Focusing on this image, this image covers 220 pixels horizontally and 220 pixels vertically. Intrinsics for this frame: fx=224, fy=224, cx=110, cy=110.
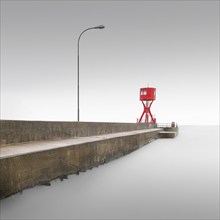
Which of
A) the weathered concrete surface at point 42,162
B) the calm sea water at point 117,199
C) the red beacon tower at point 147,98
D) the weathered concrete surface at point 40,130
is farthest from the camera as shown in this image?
the red beacon tower at point 147,98

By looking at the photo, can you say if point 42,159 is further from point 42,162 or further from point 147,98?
point 147,98

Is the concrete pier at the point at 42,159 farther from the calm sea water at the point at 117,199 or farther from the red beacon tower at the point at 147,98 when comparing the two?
the red beacon tower at the point at 147,98

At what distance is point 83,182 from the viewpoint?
589cm

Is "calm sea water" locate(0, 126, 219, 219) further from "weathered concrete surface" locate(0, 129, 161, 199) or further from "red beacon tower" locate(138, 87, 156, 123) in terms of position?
"red beacon tower" locate(138, 87, 156, 123)

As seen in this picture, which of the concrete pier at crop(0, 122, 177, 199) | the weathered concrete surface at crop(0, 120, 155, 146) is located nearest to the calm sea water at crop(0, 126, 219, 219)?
the concrete pier at crop(0, 122, 177, 199)

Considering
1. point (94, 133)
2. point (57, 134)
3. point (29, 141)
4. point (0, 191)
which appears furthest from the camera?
point (94, 133)

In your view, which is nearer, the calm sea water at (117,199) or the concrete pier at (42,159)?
the concrete pier at (42,159)

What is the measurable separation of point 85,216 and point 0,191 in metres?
1.49

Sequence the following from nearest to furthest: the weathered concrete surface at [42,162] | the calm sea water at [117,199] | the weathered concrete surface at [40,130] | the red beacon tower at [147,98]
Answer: the weathered concrete surface at [42,162], the calm sea water at [117,199], the weathered concrete surface at [40,130], the red beacon tower at [147,98]

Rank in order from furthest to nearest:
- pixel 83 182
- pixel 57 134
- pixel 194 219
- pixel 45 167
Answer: pixel 57 134
pixel 83 182
pixel 45 167
pixel 194 219

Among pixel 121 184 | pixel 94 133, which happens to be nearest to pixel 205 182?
pixel 121 184

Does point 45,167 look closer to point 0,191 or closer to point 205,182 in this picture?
point 0,191

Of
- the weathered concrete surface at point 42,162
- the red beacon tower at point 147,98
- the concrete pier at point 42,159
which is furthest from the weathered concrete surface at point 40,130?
the red beacon tower at point 147,98

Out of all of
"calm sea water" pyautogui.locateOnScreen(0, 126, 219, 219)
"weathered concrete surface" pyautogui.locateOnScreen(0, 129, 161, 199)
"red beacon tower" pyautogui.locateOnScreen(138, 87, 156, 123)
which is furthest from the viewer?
"red beacon tower" pyautogui.locateOnScreen(138, 87, 156, 123)
